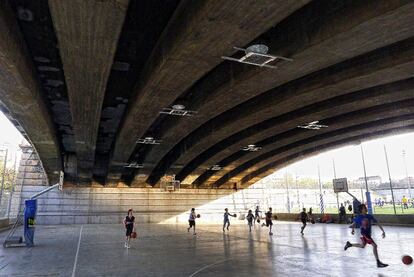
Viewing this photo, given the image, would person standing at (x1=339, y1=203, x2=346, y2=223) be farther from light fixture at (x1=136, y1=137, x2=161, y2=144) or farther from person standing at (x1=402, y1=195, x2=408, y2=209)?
light fixture at (x1=136, y1=137, x2=161, y2=144)

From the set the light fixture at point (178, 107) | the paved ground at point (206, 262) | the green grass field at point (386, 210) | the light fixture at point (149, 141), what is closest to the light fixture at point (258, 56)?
the light fixture at point (178, 107)

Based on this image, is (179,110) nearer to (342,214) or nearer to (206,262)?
(206,262)

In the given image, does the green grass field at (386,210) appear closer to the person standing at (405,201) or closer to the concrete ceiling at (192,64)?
the person standing at (405,201)

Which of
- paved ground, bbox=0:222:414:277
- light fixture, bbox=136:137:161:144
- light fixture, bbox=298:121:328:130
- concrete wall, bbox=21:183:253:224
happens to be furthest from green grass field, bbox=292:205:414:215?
light fixture, bbox=136:137:161:144

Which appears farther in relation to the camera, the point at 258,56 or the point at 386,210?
the point at 386,210

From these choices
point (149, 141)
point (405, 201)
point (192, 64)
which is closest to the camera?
point (192, 64)

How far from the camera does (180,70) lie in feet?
41.2

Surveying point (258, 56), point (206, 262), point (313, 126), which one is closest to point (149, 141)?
point (313, 126)

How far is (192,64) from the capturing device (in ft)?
39.8

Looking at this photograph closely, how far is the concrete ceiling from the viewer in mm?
9516

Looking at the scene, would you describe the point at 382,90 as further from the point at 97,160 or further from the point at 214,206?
the point at 214,206

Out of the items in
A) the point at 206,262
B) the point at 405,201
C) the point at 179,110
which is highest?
the point at 179,110

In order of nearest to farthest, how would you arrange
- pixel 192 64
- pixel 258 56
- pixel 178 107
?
pixel 258 56 < pixel 192 64 < pixel 178 107

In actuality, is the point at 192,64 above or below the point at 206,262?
above
